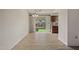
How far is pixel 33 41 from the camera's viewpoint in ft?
4.69

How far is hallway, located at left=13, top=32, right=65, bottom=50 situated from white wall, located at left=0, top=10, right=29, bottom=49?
7cm

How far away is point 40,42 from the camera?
145 cm

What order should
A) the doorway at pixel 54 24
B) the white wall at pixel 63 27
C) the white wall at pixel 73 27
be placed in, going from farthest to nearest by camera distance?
the doorway at pixel 54 24 < the white wall at pixel 63 27 < the white wall at pixel 73 27

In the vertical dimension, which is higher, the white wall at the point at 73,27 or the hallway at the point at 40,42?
the white wall at the point at 73,27

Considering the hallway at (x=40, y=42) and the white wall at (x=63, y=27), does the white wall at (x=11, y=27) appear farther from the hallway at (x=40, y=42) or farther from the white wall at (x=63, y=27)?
the white wall at (x=63, y=27)

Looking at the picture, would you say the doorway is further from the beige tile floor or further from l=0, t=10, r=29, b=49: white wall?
l=0, t=10, r=29, b=49: white wall

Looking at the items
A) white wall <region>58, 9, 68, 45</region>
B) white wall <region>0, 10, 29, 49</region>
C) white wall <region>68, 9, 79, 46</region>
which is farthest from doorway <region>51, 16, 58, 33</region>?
white wall <region>0, 10, 29, 49</region>

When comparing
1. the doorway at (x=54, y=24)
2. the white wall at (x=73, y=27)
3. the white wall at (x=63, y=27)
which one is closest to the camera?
the white wall at (x=73, y=27)

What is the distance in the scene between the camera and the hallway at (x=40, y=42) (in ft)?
4.32

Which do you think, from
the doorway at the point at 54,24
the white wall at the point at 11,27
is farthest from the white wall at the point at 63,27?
the white wall at the point at 11,27

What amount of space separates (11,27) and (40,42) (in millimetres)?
363

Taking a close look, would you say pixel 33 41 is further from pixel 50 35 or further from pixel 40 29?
pixel 50 35
